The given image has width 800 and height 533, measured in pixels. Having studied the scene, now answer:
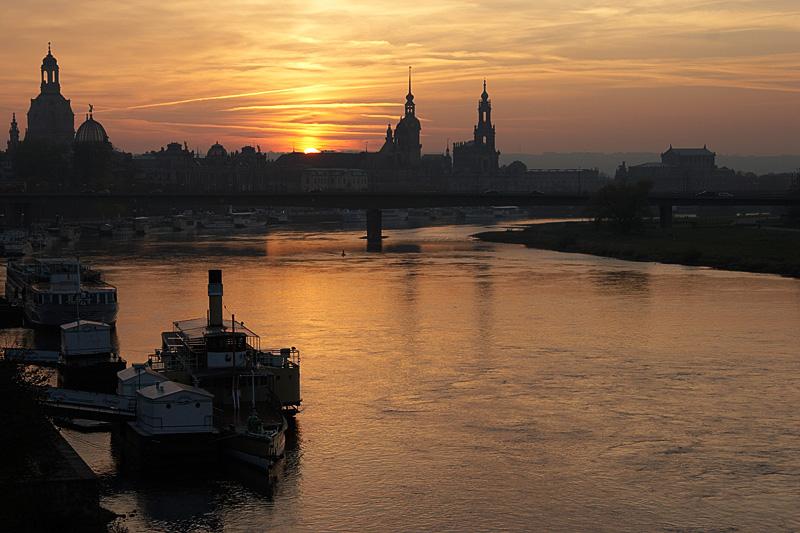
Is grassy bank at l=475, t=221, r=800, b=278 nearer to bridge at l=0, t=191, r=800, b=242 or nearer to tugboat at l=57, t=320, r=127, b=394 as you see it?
bridge at l=0, t=191, r=800, b=242

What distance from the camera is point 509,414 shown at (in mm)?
33188

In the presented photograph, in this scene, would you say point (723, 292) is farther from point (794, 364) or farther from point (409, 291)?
point (794, 364)

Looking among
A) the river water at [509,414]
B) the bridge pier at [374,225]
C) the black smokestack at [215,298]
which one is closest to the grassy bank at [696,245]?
the bridge pier at [374,225]

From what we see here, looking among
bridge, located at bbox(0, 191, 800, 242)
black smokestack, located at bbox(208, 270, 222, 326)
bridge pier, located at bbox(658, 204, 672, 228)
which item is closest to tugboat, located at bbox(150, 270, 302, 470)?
black smokestack, located at bbox(208, 270, 222, 326)

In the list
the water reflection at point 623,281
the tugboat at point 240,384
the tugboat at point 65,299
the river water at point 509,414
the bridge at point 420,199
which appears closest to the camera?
the river water at point 509,414

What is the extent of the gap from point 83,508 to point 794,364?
29.5 meters

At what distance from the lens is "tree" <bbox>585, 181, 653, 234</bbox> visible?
115m

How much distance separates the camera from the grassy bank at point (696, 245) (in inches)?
3327

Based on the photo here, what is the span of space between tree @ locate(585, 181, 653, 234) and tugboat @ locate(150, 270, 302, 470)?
3412 inches

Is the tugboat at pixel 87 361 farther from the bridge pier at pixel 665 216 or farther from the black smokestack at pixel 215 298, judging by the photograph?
the bridge pier at pixel 665 216

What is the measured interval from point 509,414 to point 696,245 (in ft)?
236

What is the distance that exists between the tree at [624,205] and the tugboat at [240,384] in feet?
284

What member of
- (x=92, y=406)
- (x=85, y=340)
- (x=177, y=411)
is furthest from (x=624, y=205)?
(x=177, y=411)

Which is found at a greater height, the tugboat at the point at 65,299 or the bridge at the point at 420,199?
the bridge at the point at 420,199
